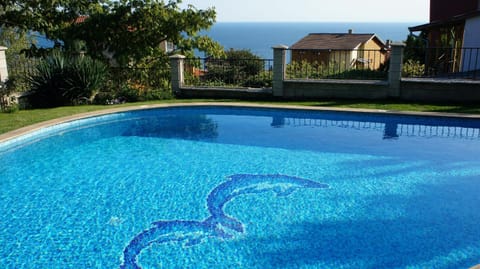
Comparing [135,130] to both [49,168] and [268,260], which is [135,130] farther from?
[268,260]

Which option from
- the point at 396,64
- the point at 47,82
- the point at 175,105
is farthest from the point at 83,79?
the point at 396,64

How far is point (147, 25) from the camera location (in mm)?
16406

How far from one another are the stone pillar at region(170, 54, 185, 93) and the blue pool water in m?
3.89

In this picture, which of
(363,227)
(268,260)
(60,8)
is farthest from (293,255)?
(60,8)

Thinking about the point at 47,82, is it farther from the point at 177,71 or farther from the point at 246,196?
the point at 246,196

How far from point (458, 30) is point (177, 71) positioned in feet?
50.1

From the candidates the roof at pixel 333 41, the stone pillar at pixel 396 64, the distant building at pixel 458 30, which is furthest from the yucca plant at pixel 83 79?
the roof at pixel 333 41

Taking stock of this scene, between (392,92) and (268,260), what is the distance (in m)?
9.77

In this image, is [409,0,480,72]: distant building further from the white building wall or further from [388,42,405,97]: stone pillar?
[388,42,405,97]: stone pillar

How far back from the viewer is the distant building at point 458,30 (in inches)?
750

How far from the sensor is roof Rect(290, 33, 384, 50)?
145 ft

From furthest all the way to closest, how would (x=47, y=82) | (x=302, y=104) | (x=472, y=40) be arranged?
1. (x=472, y=40)
2. (x=47, y=82)
3. (x=302, y=104)

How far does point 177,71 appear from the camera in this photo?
15062 mm

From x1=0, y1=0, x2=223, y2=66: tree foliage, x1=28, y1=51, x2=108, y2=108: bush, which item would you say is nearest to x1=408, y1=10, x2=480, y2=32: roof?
x1=0, y1=0, x2=223, y2=66: tree foliage
